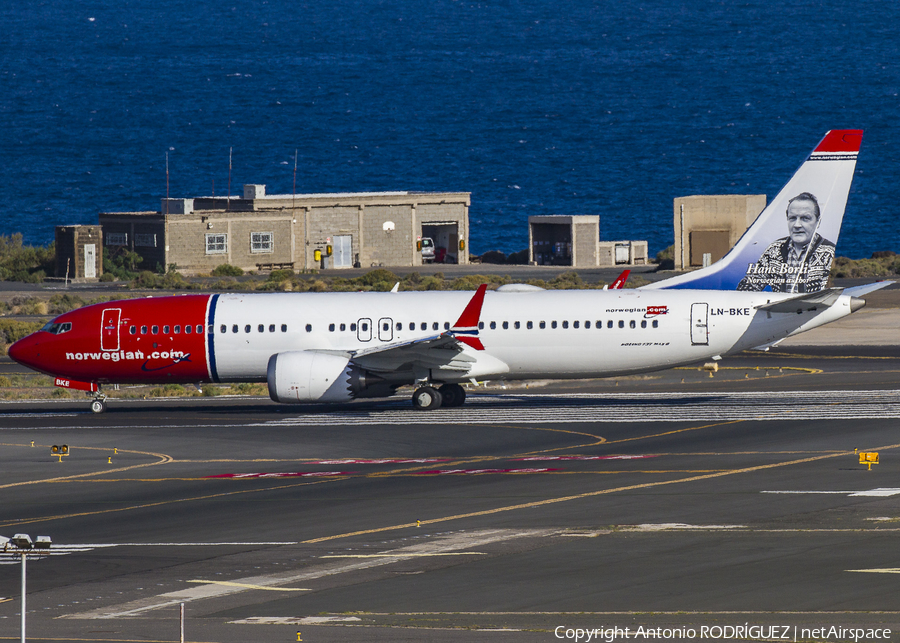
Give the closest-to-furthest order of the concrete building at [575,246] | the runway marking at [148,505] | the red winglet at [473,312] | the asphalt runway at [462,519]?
the asphalt runway at [462,519] < the runway marking at [148,505] < the red winglet at [473,312] < the concrete building at [575,246]

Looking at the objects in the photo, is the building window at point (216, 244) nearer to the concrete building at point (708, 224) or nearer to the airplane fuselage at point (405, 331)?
the concrete building at point (708, 224)

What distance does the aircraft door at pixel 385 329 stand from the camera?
41.4 meters

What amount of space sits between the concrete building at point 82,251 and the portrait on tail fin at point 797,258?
6368 centimetres

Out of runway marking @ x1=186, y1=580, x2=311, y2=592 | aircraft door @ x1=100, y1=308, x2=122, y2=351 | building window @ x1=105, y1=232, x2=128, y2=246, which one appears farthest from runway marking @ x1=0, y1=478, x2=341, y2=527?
building window @ x1=105, y1=232, x2=128, y2=246

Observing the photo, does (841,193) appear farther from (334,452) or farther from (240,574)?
(240,574)

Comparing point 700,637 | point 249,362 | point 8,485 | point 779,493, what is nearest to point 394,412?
point 249,362

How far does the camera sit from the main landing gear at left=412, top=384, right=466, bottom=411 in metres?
41.9

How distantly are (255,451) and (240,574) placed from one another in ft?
47.6

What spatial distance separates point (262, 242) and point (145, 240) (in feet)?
28.7

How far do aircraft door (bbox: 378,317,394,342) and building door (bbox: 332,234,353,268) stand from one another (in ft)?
198

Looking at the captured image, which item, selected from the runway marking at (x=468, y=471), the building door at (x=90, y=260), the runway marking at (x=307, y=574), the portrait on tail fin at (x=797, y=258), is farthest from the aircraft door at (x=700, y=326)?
the building door at (x=90, y=260)

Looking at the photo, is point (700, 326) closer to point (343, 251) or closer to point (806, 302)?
point (806, 302)

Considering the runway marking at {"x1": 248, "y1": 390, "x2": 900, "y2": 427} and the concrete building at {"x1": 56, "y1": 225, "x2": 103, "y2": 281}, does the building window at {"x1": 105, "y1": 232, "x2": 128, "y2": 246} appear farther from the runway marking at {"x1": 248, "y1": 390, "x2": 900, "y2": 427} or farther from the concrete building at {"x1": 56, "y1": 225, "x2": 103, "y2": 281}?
the runway marking at {"x1": 248, "y1": 390, "x2": 900, "y2": 427}

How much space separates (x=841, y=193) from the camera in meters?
41.4
